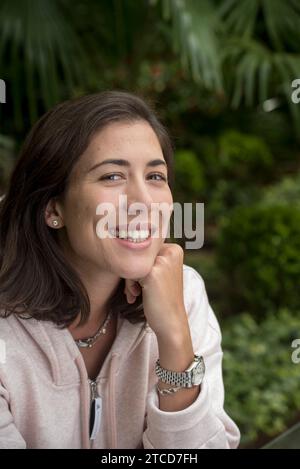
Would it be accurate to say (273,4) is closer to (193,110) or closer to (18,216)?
(18,216)

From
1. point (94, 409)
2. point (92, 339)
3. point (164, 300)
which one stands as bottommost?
point (94, 409)

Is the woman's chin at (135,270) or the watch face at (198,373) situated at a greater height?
the woman's chin at (135,270)

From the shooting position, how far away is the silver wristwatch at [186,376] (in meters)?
1.20

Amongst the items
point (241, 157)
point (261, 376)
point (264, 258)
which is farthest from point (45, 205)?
point (241, 157)

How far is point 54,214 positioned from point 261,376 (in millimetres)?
1918

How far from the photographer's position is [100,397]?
1.32 m

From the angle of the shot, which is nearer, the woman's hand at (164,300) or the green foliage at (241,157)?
the woman's hand at (164,300)

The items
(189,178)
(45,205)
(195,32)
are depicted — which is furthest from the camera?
(189,178)

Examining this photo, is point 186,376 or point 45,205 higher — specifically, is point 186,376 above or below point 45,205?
below

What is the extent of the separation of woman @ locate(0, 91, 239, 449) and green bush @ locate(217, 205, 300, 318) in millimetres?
2508

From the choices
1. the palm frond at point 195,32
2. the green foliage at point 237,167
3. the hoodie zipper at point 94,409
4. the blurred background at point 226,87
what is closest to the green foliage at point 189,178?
the blurred background at point 226,87

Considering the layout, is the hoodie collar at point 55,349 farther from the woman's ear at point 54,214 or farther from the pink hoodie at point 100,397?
the woman's ear at point 54,214

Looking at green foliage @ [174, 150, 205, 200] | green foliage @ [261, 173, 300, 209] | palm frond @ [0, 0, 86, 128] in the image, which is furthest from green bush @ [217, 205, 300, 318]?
green foliage @ [174, 150, 205, 200]

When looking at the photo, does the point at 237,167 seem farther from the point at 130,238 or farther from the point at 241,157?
the point at 130,238
